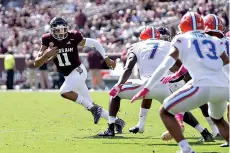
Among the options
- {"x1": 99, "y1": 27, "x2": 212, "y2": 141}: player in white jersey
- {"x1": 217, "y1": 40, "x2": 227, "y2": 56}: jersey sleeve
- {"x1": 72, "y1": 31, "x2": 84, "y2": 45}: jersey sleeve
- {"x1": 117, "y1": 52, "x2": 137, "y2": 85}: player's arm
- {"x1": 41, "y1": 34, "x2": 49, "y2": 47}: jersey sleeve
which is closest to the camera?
{"x1": 217, "y1": 40, "x2": 227, "y2": 56}: jersey sleeve

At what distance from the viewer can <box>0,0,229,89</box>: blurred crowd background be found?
2807 cm

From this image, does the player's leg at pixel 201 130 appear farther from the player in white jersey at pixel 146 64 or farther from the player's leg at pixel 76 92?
the player's leg at pixel 76 92

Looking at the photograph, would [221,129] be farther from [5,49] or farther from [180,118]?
[5,49]

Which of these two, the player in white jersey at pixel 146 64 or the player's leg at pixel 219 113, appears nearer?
the player's leg at pixel 219 113

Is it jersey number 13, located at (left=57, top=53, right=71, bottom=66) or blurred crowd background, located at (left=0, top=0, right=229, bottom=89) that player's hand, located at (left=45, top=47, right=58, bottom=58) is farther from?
blurred crowd background, located at (left=0, top=0, right=229, bottom=89)

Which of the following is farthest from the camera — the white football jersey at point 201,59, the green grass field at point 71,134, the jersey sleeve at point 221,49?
the green grass field at point 71,134

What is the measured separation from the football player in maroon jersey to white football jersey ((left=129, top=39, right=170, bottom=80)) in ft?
3.52

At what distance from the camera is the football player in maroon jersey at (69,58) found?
11.5 metres

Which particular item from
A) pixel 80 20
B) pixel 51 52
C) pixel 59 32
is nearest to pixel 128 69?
pixel 51 52

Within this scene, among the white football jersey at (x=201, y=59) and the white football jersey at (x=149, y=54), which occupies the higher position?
the white football jersey at (x=201, y=59)

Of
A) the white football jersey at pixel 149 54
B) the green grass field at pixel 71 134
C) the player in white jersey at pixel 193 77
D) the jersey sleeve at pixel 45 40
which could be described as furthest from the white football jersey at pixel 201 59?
the jersey sleeve at pixel 45 40

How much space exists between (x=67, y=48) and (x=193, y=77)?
399 cm

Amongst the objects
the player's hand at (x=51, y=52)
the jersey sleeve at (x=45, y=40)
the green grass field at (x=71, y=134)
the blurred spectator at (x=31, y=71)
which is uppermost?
the jersey sleeve at (x=45, y=40)

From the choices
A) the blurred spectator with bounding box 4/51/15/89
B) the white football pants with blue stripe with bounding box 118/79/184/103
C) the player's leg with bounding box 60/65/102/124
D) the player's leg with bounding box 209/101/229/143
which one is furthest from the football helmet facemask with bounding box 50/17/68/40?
the blurred spectator with bounding box 4/51/15/89
